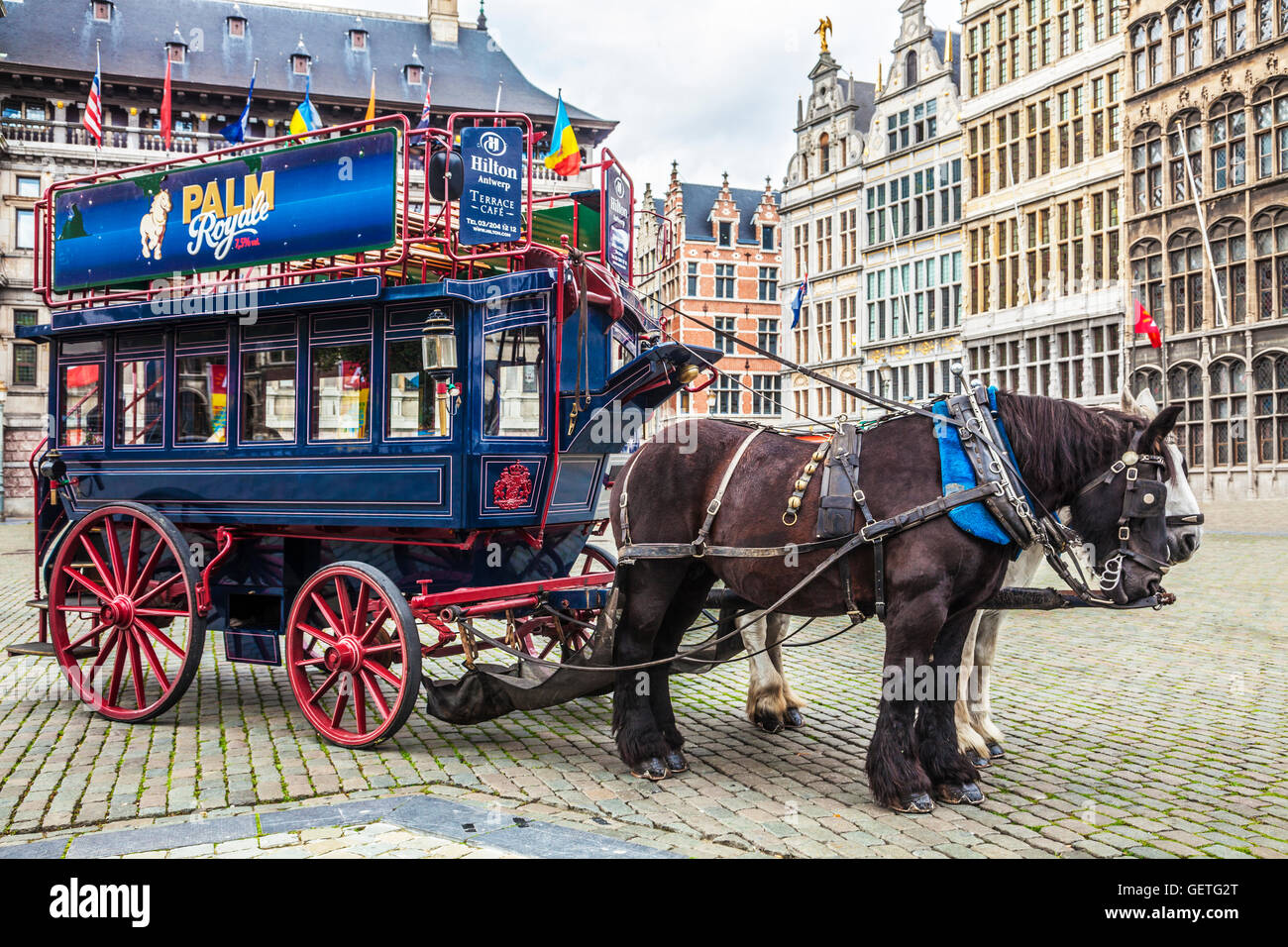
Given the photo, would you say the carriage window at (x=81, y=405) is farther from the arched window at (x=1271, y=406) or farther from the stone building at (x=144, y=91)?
the stone building at (x=144, y=91)

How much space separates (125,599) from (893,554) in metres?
4.46

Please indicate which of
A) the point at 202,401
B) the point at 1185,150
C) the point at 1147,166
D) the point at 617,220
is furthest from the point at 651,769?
the point at 1147,166

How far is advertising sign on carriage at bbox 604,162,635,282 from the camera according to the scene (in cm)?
636

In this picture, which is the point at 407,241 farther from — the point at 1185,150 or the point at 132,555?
the point at 1185,150

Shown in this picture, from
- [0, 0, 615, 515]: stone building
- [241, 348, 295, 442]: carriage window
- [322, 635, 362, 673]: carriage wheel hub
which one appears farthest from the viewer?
[0, 0, 615, 515]: stone building

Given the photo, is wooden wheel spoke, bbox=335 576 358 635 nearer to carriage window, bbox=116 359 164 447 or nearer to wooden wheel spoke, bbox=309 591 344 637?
wooden wheel spoke, bbox=309 591 344 637

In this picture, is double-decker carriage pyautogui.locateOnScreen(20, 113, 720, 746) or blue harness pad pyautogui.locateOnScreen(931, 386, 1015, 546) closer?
blue harness pad pyautogui.locateOnScreen(931, 386, 1015, 546)

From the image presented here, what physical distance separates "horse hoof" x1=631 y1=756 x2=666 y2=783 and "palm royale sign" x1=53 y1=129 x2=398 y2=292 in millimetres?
2891

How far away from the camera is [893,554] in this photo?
458 cm

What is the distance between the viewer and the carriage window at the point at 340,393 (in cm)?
594

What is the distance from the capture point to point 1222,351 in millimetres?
26781

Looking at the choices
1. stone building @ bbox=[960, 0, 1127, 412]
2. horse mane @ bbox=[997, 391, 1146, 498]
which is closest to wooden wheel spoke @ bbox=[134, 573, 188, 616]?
horse mane @ bbox=[997, 391, 1146, 498]
